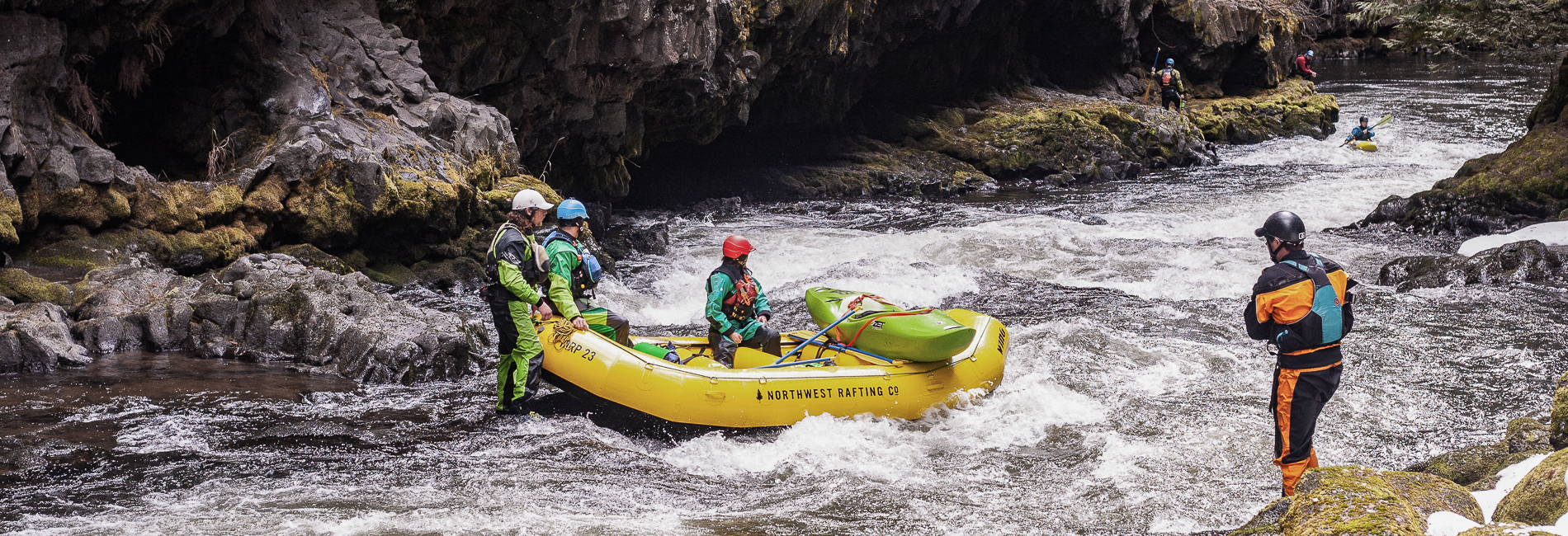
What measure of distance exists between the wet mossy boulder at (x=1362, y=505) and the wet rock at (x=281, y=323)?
6004 mm

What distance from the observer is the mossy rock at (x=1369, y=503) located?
133 inches

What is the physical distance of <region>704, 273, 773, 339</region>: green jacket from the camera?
716 centimetres

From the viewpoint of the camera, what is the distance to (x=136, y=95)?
10.2 metres

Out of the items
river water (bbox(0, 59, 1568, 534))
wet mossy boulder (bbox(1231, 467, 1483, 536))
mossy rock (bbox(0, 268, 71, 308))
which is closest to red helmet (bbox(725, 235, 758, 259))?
river water (bbox(0, 59, 1568, 534))

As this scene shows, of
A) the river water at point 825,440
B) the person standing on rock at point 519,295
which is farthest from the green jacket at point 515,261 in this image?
the river water at point 825,440

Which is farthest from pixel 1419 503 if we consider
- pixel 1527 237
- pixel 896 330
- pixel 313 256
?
pixel 1527 237

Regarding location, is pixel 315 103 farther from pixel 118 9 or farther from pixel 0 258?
pixel 0 258

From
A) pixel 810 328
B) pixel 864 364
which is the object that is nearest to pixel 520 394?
pixel 864 364

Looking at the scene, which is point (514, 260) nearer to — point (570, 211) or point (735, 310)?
point (570, 211)

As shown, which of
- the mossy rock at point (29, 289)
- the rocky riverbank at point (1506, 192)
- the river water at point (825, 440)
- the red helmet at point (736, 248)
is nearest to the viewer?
the river water at point (825, 440)

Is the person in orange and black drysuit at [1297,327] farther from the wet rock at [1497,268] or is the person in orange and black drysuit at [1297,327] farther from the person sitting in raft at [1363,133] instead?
the person sitting in raft at [1363,133]

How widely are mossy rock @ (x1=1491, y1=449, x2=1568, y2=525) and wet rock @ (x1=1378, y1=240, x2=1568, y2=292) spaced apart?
344 inches

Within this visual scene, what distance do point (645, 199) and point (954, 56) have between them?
8680 millimetres

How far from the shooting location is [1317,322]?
16.8 ft
